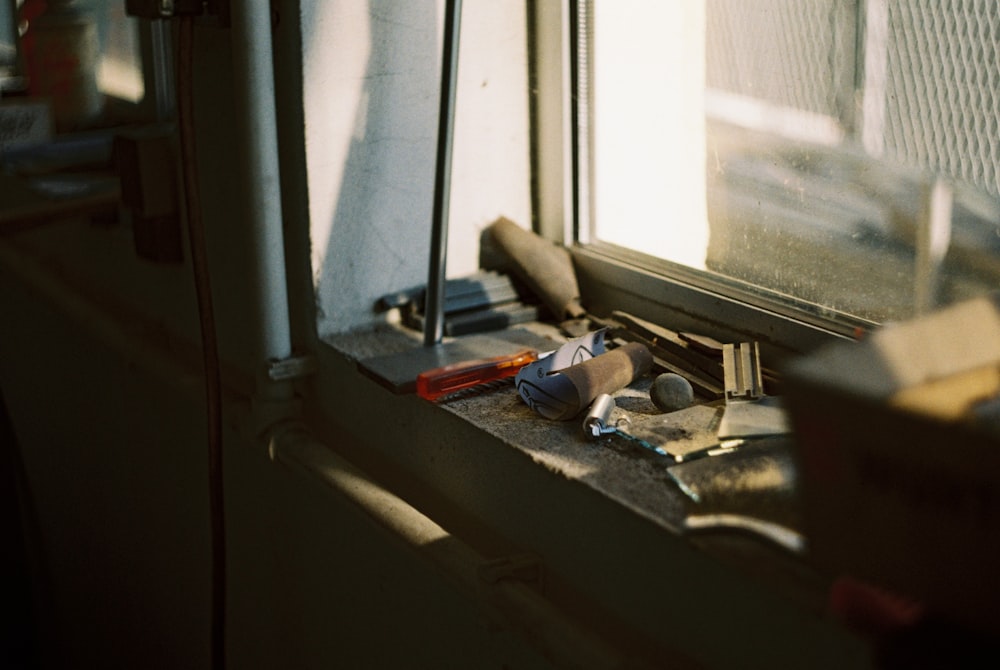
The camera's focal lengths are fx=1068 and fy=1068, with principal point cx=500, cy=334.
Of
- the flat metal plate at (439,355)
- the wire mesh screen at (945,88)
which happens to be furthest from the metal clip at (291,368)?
the wire mesh screen at (945,88)

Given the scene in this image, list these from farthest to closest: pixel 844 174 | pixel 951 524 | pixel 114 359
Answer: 1. pixel 114 359
2. pixel 844 174
3. pixel 951 524

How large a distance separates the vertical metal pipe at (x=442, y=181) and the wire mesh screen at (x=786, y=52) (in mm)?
245

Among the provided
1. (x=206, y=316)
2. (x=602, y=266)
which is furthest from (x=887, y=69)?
(x=206, y=316)

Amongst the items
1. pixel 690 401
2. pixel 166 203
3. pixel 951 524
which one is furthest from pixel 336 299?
pixel 951 524

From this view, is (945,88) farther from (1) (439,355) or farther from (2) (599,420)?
(1) (439,355)

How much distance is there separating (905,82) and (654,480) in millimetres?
376

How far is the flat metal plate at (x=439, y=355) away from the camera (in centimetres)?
103

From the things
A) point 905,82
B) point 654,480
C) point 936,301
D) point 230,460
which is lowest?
point 230,460

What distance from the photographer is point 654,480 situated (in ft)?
2.63

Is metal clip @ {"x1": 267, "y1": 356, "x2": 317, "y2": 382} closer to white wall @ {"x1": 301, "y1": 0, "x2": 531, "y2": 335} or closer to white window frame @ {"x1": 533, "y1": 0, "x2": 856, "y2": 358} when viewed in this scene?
white wall @ {"x1": 301, "y1": 0, "x2": 531, "y2": 335}

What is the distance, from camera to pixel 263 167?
1.12 meters

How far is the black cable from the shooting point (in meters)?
1.15

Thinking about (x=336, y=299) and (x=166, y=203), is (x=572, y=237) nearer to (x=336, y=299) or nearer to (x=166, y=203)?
(x=336, y=299)

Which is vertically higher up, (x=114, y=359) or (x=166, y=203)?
(x=166, y=203)
